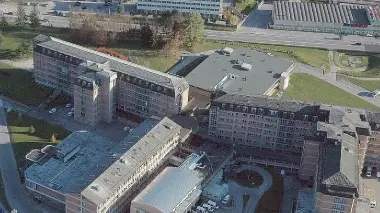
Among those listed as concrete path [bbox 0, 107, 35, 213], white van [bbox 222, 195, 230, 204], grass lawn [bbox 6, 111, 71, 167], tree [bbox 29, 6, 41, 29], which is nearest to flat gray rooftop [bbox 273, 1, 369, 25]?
tree [bbox 29, 6, 41, 29]

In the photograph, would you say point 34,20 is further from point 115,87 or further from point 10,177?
point 10,177

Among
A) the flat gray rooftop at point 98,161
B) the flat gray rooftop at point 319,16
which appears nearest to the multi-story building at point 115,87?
the flat gray rooftop at point 98,161

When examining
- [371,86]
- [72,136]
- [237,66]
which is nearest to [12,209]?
[72,136]

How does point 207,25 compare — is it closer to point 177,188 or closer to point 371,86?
point 371,86

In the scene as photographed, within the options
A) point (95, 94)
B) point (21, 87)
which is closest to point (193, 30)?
point (95, 94)

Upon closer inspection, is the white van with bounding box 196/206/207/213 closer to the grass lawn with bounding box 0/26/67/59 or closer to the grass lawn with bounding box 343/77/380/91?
the grass lawn with bounding box 343/77/380/91

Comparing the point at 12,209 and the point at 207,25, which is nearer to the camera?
the point at 12,209

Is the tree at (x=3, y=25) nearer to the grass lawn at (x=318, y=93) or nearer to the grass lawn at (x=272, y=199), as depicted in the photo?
the grass lawn at (x=318, y=93)
